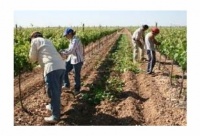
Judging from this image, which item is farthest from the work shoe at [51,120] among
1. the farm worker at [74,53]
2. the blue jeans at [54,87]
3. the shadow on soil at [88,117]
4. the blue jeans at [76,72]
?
the blue jeans at [76,72]

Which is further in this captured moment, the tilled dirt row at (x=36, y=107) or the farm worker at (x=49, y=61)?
the tilled dirt row at (x=36, y=107)

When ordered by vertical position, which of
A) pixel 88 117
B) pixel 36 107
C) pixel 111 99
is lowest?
pixel 88 117

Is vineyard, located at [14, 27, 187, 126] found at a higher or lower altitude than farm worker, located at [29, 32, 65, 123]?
lower

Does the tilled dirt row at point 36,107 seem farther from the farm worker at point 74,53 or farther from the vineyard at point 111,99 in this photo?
the farm worker at point 74,53

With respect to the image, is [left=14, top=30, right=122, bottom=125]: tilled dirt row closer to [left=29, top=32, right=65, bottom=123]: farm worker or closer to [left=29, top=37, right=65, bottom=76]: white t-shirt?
[left=29, top=32, right=65, bottom=123]: farm worker

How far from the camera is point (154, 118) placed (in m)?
7.73

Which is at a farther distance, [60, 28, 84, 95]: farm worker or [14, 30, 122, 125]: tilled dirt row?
[60, 28, 84, 95]: farm worker

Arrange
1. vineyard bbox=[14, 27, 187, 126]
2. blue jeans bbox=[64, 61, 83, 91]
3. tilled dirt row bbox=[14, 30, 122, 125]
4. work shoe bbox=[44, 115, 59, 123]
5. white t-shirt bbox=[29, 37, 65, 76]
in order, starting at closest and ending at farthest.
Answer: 1. white t-shirt bbox=[29, 37, 65, 76]
2. work shoe bbox=[44, 115, 59, 123]
3. tilled dirt row bbox=[14, 30, 122, 125]
4. vineyard bbox=[14, 27, 187, 126]
5. blue jeans bbox=[64, 61, 83, 91]

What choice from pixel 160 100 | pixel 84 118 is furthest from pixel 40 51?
pixel 160 100

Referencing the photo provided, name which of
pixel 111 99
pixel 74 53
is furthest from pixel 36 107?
pixel 111 99

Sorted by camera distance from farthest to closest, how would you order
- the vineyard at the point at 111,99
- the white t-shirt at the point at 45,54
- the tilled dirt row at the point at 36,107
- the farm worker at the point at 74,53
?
the farm worker at the point at 74,53 < the vineyard at the point at 111,99 < the tilled dirt row at the point at 36,107 < the white t-shirt at the point at 45,54

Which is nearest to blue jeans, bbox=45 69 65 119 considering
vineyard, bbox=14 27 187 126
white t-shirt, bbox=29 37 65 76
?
white t-shirt, bbox=29 37 65 76

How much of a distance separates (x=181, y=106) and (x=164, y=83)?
6.82ft

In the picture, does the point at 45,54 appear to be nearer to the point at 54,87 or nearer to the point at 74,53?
the point at 54,87
